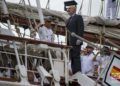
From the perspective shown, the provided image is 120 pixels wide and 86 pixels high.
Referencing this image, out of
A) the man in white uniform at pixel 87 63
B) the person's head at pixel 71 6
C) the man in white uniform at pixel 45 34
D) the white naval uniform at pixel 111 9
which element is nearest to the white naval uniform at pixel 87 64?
the man in white uniform at pixel 87 63

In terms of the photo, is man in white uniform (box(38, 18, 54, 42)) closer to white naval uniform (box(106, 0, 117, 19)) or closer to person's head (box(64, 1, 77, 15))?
person's head (box(64, 1, 77, 15))

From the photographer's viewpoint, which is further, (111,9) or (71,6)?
(111,9)

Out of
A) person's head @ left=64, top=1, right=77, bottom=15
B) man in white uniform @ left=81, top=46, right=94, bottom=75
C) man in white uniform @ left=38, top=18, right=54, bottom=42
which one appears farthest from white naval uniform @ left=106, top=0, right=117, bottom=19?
person's head @ left=64, top=1, right=77, bottom=15

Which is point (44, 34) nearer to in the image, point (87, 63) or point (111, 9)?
point (87, 63)

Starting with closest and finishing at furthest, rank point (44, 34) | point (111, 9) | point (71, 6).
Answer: point (71, 6)
point (44, 34)
point (111, 9)

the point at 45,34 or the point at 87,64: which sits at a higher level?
the point at 45,34

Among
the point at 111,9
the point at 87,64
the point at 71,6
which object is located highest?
the point at 71,6

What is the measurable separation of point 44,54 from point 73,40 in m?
0.66

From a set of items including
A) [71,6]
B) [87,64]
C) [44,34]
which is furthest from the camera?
[44,34]

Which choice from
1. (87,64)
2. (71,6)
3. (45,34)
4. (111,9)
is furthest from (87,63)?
(111,9)

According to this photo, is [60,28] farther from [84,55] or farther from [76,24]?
[76,24]

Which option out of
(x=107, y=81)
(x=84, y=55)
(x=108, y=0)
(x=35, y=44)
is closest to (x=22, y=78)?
(x=35, y=44)

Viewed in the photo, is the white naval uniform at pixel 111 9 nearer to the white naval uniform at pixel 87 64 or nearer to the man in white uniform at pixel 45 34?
the man in white uniform at pixel 45 34

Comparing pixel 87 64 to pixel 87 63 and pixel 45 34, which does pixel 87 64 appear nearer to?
pixel 87 63
